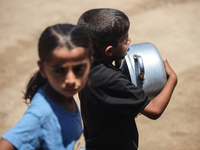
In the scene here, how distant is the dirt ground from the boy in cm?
165

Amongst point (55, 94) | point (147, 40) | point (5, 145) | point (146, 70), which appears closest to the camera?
point (5, 145)

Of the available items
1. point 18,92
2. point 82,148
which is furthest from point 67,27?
point 18,92

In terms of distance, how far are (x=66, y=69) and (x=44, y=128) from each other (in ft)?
0.92

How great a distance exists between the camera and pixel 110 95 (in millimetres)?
1640

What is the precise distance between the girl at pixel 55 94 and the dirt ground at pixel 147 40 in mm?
2136

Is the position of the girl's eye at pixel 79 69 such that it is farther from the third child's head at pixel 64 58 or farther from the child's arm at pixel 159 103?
the child's arm at pixel 159 103

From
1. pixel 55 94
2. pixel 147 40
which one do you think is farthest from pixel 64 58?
pixel 147 40

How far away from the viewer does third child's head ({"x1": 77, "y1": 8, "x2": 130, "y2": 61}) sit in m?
→ 1.75

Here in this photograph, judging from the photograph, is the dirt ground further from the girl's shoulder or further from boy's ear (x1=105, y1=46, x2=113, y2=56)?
the girl's shoulder

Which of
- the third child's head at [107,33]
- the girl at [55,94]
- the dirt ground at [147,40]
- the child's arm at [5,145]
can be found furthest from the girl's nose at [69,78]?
the dirt ground at [147,40]

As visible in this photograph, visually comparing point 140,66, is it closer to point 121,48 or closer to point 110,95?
point 121,48

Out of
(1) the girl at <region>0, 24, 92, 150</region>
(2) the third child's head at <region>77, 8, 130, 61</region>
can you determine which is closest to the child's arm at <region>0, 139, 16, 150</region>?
(1) the girl at <region>0, 24, 92, 150</region>

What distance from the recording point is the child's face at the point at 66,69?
49.7 inches

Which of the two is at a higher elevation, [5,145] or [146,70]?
[5,145]
